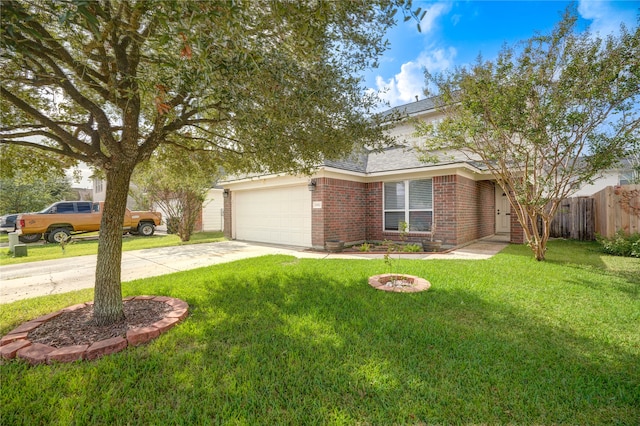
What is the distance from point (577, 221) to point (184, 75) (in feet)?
48.3

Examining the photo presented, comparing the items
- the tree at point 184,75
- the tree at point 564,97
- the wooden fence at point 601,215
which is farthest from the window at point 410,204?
the tree at point 184,75

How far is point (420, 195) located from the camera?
994cm

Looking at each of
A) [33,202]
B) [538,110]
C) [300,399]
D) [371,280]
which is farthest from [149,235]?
[538,110]

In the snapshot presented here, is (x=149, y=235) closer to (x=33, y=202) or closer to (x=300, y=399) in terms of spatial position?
(x=33, y=202)

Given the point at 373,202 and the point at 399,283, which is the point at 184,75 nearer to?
the point at 399,283

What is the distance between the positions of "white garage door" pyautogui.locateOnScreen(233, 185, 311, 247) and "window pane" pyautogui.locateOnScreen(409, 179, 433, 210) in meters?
3.73

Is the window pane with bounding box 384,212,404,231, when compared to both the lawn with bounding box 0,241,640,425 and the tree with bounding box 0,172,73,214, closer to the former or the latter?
the lawn with bounding box 0,241,640,425

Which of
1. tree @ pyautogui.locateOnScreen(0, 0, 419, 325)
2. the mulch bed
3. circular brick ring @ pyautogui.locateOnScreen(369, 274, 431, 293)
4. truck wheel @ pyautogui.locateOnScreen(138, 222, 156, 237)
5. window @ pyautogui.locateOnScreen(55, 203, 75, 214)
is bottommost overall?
the mulch bed

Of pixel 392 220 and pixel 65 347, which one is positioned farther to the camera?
pixel 392 220

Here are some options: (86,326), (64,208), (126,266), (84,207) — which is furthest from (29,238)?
(86,326)

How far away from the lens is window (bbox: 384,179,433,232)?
9797 millimetres

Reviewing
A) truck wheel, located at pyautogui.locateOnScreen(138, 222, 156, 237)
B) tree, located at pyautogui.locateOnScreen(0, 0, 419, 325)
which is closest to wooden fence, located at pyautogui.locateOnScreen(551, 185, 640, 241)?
tree, located at pyautogui.locateOnScreen(0, 0, 419, 325)

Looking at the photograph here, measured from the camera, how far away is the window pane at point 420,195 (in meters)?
9.77

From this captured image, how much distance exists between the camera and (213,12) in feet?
6.19
